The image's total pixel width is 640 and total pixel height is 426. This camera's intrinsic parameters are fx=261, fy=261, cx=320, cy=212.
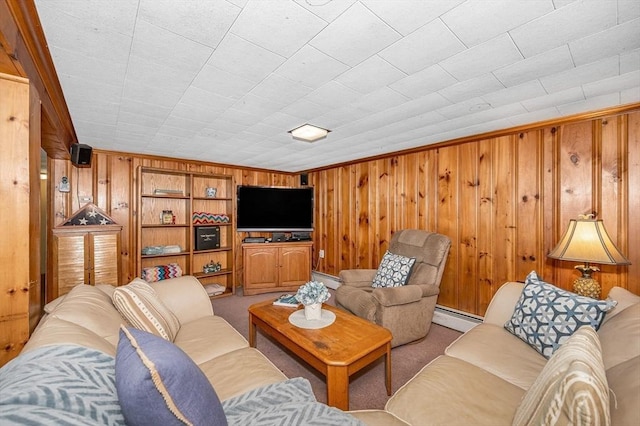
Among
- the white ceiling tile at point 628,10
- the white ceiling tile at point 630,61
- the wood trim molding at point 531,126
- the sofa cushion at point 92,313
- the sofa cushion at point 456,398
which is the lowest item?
the sofa cushion at point 456,398

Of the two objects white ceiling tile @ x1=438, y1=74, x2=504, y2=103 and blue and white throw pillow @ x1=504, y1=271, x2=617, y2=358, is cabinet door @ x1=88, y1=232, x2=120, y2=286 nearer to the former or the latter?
white ceiling tile @ x1=438, y1=74, x2=504, y2=103

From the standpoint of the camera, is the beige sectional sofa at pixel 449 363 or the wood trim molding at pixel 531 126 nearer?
the beige sectional sofa at pixel 449 363

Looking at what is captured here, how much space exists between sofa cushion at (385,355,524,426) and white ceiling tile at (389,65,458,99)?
5.63 feet

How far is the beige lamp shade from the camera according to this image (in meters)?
1.82

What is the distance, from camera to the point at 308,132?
2695 mm

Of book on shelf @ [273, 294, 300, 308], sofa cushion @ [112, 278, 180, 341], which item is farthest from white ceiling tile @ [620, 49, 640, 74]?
sofa cushion @ [112, 278, 180, 341]

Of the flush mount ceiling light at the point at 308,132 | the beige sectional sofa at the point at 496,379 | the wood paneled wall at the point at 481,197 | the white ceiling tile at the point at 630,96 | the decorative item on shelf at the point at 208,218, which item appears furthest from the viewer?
the decorative item on shelf at the point at 208,218

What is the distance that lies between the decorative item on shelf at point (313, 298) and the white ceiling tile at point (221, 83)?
1503 millimetres

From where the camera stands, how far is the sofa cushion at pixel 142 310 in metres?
1.50

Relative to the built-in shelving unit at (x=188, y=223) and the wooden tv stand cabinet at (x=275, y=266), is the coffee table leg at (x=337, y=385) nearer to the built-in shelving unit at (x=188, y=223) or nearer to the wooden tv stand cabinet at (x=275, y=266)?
the wooden tv stand cabinet at (x=275, y=266)

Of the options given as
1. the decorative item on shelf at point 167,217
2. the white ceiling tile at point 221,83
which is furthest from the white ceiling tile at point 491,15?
the decorative item on shelf at point 167,217

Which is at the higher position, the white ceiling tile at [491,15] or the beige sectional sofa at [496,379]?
the white ceiling tile at [491,15]

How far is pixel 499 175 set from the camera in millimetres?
2793

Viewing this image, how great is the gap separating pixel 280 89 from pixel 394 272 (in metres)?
2.09
